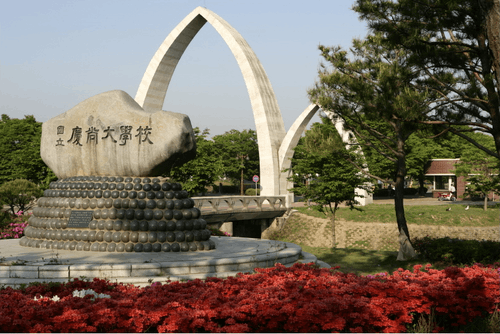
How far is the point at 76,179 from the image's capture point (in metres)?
12.8

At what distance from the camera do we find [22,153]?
3178cm

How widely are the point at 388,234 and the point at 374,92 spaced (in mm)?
15455

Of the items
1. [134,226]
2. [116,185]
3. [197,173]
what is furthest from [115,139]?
[197,173]

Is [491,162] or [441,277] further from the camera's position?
[491,162]

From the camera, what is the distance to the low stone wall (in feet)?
85.9

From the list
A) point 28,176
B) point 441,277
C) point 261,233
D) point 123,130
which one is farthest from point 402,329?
point 28,176

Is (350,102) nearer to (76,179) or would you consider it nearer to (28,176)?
(76,179)

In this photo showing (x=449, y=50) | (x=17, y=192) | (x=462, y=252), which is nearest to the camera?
(x=449, y=50)

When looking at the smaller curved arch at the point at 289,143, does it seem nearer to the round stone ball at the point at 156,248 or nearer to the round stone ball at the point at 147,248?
the round stone ball at the point at 156,248

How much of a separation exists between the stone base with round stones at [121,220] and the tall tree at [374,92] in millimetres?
5865

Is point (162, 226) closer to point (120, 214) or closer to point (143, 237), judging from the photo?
point (143, 237)

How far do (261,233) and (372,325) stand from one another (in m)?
26.0

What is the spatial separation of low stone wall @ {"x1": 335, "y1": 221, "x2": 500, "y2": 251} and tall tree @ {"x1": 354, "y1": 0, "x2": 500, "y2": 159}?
15538 millimetres

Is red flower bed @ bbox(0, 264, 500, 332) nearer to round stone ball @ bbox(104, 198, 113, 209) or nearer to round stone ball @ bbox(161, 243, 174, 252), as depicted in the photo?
round stone ball @ bbox(161, 243, 174, 252)
